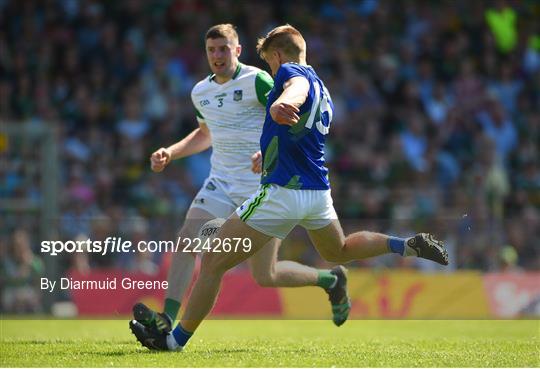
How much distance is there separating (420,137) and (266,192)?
472 inches

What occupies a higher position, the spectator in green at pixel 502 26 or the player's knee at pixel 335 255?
the spectator in green at pixel 502 26

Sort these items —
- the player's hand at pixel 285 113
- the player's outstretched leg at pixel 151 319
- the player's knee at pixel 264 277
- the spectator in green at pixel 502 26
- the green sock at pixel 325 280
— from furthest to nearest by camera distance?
the spectator in green at pixel 502 26 → the green sock at pixel 325 280 → the player's knee at pixel 264 277 → the player's outstretched leg at pixel 151 319 → the player's hand at pixel 285 113

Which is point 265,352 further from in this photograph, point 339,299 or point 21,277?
point 21,277

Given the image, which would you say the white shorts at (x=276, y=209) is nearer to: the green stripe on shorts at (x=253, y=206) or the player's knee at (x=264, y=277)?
the green stripe on shorts at (x=253, y=206)

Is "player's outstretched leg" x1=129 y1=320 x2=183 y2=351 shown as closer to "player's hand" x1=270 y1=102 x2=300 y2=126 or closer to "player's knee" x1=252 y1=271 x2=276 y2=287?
"player's knee" x1=252 y1=271 x2=276 y2=287

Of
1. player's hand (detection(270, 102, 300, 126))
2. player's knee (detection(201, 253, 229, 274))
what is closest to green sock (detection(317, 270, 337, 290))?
player's knee (detection(201, 253, 229, 274))

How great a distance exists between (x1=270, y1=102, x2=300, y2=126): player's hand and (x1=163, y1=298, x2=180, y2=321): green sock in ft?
7.97

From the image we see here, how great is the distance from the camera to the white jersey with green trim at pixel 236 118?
33.2 feet

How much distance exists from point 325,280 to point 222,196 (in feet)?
4.07

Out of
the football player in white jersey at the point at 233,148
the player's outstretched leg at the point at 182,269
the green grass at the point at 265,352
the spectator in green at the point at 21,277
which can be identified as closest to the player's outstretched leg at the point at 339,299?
the football player in white jersey at the point at 233,148

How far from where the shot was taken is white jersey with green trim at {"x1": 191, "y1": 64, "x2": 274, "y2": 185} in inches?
399

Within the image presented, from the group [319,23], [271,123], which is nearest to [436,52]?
[319,23]

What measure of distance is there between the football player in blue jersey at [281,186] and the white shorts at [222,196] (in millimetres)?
1472

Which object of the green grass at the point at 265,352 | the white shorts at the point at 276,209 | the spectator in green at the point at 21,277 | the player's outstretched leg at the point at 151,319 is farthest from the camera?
the spectator in green at the point at 21,277
